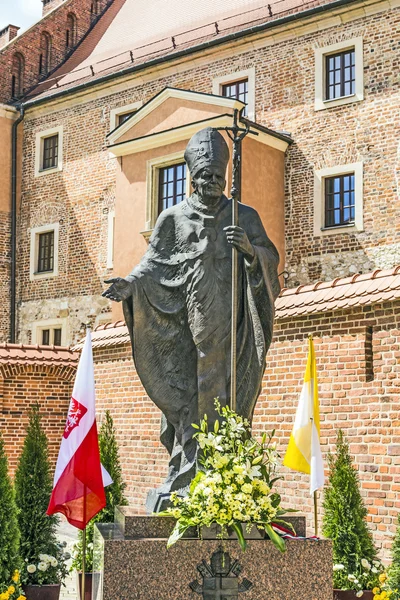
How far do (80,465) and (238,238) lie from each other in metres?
2.02

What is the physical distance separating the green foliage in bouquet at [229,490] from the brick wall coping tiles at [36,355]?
34.1 feet

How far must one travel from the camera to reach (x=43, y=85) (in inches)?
1059

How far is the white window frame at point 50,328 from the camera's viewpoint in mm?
23938

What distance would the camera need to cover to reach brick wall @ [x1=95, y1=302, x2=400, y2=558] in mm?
9758

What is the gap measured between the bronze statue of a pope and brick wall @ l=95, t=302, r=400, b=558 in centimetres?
424

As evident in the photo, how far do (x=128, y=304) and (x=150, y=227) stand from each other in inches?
571

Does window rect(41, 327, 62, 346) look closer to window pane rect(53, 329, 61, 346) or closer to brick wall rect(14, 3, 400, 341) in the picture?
window pane rect(53, 329, 61, 346)

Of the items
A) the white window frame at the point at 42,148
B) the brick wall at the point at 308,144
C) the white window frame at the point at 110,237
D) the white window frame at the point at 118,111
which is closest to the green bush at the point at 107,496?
the brick wall at the point at 308,144

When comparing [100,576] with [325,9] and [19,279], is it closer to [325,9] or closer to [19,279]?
[325,9]

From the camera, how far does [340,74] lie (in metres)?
19.4

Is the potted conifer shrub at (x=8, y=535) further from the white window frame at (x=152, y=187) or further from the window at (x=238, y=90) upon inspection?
the window at (x=238, y=90)

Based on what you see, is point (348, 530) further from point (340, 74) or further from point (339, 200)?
point (340, 74)

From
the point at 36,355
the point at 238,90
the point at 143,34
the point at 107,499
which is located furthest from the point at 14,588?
the point at 143,34

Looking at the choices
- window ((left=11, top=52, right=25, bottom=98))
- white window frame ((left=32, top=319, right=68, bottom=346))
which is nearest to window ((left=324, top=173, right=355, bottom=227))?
white window frame ((left=32, top=319, right=68, bottom=346))
